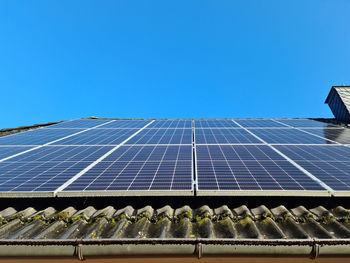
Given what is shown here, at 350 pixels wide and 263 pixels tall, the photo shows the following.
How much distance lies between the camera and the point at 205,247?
268 cm

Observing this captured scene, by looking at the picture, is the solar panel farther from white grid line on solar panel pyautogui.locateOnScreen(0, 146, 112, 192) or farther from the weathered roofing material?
white grid line on solar panel pyautogui.locateOnScreen(0, 146, 112, 192)

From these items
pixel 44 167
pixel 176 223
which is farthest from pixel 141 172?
pixel 44 167

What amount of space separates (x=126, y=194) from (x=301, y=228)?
3511mm

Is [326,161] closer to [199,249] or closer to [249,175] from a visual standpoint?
[249,175]

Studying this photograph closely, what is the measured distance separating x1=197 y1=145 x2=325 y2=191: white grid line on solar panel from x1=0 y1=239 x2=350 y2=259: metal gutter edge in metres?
1.43

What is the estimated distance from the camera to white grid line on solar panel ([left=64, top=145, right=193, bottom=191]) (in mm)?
4244

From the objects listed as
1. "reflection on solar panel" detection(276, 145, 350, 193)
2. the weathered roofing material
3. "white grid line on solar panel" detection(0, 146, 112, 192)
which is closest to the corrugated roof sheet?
the weathered roofing material

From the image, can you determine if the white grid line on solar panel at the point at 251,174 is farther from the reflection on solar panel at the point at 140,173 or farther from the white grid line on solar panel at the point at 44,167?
the white grid line on solar panel at the point at 44,167

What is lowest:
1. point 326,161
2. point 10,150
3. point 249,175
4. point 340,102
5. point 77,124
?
point 249,175

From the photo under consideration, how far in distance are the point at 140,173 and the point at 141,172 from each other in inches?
2.3

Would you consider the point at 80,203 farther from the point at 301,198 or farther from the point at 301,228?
the point at 301,198

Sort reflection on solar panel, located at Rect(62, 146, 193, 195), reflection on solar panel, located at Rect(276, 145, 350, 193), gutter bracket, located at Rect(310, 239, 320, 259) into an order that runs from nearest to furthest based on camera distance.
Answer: gutter bracket, located at Rect(310, 239, 320, 259), reflection on solar panel, located at Rect(62, 146, 193, 195), reflection on solar panel, located at Rect(276, 145, 350, 193)

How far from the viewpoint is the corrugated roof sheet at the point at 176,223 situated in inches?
119

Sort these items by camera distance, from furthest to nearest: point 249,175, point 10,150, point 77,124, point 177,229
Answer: point 77,124
point 10,150
point 249,175
point 177,229
